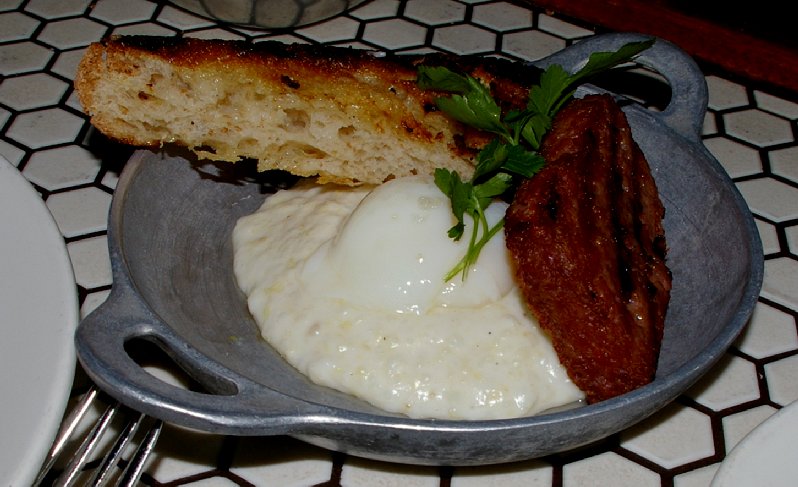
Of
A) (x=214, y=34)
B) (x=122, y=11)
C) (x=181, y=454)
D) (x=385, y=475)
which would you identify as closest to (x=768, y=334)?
(x=385, y=475)

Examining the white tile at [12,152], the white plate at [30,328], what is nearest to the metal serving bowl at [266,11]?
the white tile at [12,152]

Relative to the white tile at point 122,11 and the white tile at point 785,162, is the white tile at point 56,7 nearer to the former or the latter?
the white tile at point 122,11

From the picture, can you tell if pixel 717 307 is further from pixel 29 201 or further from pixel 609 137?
pixel 29 201

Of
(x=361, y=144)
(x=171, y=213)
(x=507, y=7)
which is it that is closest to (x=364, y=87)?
(x=361, y=144)

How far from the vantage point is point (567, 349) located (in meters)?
1.17

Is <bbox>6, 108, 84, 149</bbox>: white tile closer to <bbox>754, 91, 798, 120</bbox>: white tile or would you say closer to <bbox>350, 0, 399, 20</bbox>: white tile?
<bbox>350, 0, 399, 20</bbox>: white tile

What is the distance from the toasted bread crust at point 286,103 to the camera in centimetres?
137

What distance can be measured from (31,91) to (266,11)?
0.58 metres

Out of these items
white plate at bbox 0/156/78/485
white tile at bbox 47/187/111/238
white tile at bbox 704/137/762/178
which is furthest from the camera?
white tile at bbox 704/137/762/178

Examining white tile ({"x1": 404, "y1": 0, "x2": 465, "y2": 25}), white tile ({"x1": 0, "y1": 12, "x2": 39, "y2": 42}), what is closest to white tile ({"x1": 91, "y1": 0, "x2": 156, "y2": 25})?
white tile ({"x1": 0, "y1": 12, "x2": 39, "y2": 42})

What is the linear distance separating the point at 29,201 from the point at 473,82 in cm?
68

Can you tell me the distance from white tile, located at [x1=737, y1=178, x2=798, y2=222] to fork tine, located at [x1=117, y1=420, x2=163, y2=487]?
1.26 metres

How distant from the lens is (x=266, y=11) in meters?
2.07

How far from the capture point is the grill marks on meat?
1.12 metres
